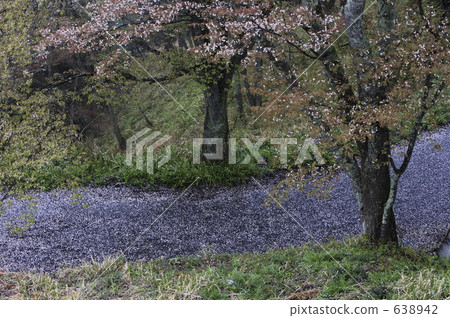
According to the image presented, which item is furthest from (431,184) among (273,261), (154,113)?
(154,113)

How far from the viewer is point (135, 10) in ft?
25.9

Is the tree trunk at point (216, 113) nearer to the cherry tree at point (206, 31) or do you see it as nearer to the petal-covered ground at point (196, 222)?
the cherry tree at point (206, 31)

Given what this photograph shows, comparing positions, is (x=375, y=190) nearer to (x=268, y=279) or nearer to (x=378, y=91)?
(x=378, y=91)

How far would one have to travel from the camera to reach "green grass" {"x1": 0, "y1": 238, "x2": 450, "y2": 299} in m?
4.20

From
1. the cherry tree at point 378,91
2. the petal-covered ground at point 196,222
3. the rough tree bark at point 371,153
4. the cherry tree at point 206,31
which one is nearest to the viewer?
the cherry tree at point 378,91

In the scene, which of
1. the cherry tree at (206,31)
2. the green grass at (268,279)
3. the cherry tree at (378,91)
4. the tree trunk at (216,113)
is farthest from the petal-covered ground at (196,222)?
the cherry tree at (206,31)

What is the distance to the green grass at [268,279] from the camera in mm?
4203

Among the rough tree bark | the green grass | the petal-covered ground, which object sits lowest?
the petal-covered ground

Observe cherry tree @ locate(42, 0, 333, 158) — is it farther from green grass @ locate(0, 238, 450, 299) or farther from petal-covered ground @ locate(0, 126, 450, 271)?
green grass @ locate(0, 238, 450, 299)

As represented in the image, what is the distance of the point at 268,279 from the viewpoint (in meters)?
4.81

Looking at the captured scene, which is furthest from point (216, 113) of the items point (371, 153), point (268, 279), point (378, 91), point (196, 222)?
point (268, 279)

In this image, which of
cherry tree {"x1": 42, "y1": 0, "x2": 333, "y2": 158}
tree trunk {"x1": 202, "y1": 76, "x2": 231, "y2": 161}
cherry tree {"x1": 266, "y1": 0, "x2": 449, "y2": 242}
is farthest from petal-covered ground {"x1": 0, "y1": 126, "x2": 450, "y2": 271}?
cherry tree {"x1": 42, "y1": 0, "x2": 333, "y2": 158}

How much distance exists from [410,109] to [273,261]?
2933mm

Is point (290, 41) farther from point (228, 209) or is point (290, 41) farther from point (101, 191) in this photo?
point (101, 191)
